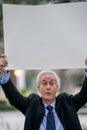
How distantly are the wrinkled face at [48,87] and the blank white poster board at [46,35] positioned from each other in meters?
0.08

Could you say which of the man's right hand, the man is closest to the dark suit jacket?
the man

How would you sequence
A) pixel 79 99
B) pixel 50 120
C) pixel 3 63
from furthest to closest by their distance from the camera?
1. pixel 79 99
2. pixel 50 120
3. pixel 3 63

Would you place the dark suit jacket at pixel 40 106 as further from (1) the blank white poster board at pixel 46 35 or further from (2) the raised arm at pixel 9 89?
(1) the blank white poster board at pixel 46 35

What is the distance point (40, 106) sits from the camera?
4.16 m

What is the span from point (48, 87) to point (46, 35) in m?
0.38

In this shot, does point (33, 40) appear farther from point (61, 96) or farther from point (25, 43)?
point (61, 96)

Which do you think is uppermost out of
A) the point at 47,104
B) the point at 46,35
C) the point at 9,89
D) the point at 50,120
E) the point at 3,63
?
the point at 46,35

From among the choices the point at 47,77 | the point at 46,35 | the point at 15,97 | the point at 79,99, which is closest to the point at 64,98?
the point at 79,99

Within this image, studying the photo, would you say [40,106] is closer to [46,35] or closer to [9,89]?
[9,89]

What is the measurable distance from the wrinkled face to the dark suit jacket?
8 centimetres

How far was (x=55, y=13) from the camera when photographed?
13.7 ft

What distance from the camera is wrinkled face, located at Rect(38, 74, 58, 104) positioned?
161 inches

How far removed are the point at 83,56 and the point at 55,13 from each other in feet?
1.21

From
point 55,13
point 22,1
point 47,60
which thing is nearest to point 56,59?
point 47,60
